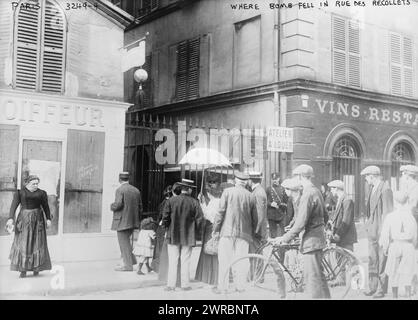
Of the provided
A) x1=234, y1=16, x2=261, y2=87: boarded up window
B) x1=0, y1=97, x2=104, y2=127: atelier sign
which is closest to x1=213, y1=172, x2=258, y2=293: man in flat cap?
x1=0, y1=97, x2=104, y2=127: atelier sign

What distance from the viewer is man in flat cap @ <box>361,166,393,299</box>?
6965mm

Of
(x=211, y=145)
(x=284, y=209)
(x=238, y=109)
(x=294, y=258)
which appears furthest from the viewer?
(x=238, y=109)

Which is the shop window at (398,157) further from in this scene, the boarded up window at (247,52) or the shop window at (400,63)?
the boarded up window at (247,52)

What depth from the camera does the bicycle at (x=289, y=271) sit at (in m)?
6.53

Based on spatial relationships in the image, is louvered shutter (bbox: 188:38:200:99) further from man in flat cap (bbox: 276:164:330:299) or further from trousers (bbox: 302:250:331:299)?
trousers (bbox: 302:250:331:299)

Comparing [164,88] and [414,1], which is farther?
[164,88]

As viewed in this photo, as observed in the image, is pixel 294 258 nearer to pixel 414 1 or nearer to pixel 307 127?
pixel 307 127

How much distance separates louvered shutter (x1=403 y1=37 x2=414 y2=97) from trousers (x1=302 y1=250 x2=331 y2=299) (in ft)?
22.2

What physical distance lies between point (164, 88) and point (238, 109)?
3.01m

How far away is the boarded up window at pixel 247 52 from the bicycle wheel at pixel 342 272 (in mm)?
5463

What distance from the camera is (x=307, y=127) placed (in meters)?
Answer: 10.6

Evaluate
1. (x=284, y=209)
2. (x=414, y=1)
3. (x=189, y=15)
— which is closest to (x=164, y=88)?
(x=189, y=15)

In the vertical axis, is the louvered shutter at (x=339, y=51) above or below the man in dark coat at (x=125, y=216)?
above

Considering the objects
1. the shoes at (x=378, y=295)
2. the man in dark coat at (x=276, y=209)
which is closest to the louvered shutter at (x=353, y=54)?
the man in dark coat at (x=276, y=209)
